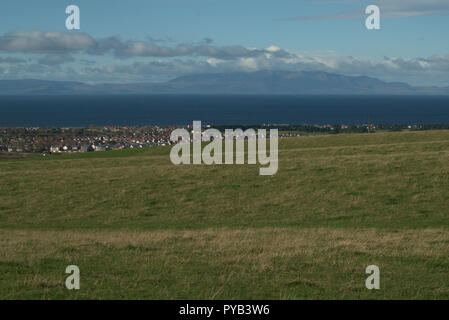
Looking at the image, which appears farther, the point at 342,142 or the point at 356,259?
the point at 342,142

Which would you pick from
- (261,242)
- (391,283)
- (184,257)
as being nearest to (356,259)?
(391,283)

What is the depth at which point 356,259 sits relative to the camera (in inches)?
495

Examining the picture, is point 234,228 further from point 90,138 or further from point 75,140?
point 90,138

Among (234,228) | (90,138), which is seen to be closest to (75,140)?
(90,138)

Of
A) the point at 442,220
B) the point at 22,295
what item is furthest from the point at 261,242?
the point at 442,220

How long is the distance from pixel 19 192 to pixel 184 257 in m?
20.4

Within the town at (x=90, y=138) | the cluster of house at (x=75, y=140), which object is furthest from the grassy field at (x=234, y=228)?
the town at (x=90, y=138)

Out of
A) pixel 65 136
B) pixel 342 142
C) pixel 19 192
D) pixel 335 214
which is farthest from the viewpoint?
pixel 65 136

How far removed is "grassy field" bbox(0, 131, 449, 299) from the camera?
10.3 m

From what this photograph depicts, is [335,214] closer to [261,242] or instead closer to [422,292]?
[261,242]

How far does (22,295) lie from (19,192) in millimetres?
22216

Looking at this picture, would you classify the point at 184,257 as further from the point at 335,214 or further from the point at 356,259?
the point at 335,214

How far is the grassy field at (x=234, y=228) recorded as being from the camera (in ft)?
33.8
